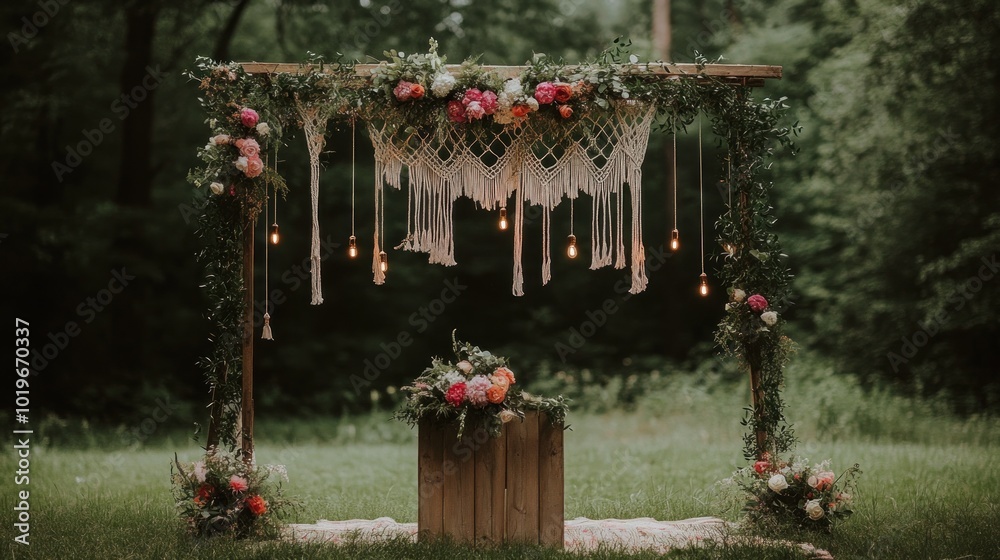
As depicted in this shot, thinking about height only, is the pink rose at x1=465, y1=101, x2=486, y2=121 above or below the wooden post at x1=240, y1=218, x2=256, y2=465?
above

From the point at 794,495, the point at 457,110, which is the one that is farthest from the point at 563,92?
the point at 794,495

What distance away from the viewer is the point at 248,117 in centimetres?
561

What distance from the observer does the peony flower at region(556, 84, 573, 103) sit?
566 cm

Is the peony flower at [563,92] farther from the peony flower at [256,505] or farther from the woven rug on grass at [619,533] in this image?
the peony flower at [256,505]

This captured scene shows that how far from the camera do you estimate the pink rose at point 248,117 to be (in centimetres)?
561

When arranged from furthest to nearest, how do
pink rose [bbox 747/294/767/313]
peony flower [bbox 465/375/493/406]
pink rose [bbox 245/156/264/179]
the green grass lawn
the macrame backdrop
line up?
1. the macrame backdrop
2. pink rose [bbox 747/294/767/313]
3. pink rose [bbox 245/156/264/179]
4. the green grass lawn
5. peony flower [bbox 465/375/493/406]

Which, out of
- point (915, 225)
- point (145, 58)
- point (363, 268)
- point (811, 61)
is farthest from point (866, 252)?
point (145, 58)

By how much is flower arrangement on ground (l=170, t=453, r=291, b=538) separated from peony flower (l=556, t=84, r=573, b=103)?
2.85m

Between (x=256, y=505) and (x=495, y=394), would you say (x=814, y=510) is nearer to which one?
(x=495, y=394)

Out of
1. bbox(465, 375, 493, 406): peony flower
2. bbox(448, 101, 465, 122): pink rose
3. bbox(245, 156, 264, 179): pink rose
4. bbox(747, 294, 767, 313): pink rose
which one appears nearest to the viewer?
bbox(465, 375, 493, 406): peony flower

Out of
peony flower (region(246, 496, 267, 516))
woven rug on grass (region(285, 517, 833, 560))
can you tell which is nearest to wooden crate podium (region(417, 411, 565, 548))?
woven rug on grass (region(285, 517, 833, 560))

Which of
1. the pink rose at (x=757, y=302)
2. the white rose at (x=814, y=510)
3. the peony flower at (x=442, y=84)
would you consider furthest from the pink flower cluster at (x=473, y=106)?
the white rose at (x=814, y=510)

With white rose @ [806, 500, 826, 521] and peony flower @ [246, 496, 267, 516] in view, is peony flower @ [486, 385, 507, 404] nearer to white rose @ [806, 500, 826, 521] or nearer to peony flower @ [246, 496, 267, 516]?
peony flower @ [246, 496, 267, 516]

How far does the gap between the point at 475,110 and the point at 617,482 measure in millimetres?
3712
